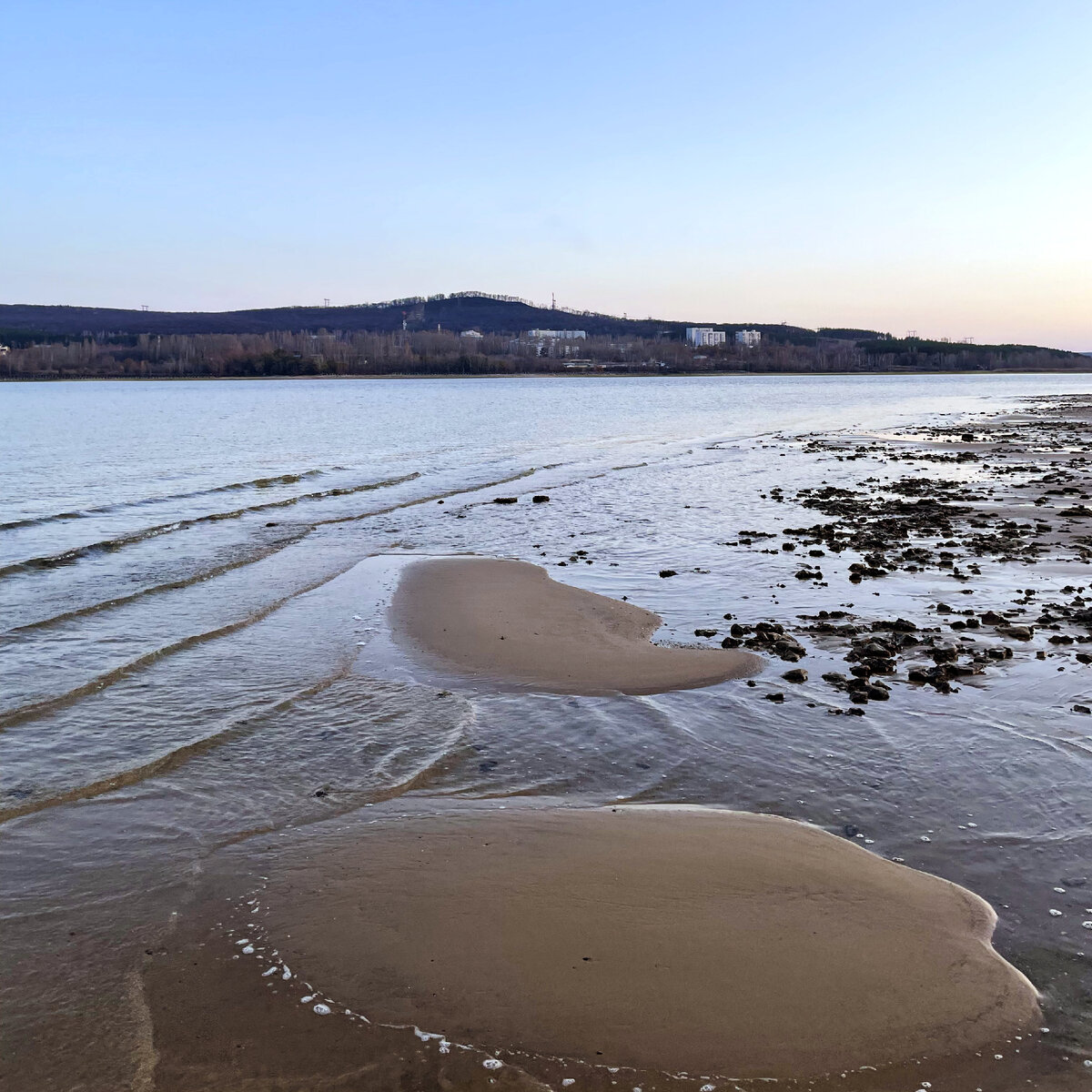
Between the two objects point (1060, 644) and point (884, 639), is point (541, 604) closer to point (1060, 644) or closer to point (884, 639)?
point (884, 639)

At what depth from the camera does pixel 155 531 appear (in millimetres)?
20469

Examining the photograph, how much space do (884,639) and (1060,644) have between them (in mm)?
1760

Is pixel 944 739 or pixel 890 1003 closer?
pixel 890 1003

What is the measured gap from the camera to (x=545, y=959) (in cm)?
459

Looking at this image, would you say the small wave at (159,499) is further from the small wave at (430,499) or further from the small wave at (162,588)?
the small wave at (162,588)

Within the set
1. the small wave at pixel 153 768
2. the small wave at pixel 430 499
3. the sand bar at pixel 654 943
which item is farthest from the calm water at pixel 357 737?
the small wave at pixel 430 499

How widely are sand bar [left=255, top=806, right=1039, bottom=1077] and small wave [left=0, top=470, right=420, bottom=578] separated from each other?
43.5ft

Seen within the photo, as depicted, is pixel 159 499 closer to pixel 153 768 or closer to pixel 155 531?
pixel 155 531

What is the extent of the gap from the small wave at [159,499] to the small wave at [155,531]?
2.72 meters

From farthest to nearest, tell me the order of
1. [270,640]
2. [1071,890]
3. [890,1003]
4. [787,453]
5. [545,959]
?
[787,453] < [270,640] < [1071,890] < [545,959] < [890,1003]

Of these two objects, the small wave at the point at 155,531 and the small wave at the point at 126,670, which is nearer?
the small wave at the point at 126,670

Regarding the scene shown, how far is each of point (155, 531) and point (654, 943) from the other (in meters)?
18.3

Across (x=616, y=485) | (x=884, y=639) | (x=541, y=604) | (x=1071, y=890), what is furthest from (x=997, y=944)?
(x=616, y=485)

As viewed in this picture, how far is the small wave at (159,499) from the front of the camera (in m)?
22.2
